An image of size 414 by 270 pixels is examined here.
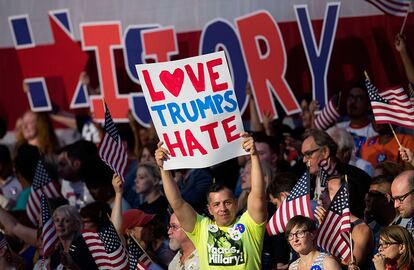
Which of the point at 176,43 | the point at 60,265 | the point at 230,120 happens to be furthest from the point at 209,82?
the point at 176,43

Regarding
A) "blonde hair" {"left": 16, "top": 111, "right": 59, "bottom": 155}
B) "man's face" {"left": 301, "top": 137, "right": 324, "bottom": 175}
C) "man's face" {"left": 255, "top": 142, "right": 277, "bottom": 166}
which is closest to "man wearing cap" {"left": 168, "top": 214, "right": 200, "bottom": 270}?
"man's face" {"left": 301, "top": 137, "right": 324, "bottom": 175}

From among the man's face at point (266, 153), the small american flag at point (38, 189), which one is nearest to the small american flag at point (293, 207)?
the man's face at point (266, 153)

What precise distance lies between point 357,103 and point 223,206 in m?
3.58

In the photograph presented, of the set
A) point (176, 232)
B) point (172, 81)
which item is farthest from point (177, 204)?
point (172, 81)

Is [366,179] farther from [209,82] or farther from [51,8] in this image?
[51,8]

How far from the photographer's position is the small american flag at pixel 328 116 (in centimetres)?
1468

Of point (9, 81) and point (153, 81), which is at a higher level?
point (153, 81)

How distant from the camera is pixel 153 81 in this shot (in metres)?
11.4

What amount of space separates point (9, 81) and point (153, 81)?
761cm

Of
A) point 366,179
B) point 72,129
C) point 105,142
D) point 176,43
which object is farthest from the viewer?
point 72,129

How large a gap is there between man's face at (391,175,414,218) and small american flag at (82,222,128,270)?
281cm

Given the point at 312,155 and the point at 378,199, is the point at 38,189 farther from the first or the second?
the point at 378,199

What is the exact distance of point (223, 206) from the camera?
36.8 feet

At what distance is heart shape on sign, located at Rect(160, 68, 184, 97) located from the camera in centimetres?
1139
